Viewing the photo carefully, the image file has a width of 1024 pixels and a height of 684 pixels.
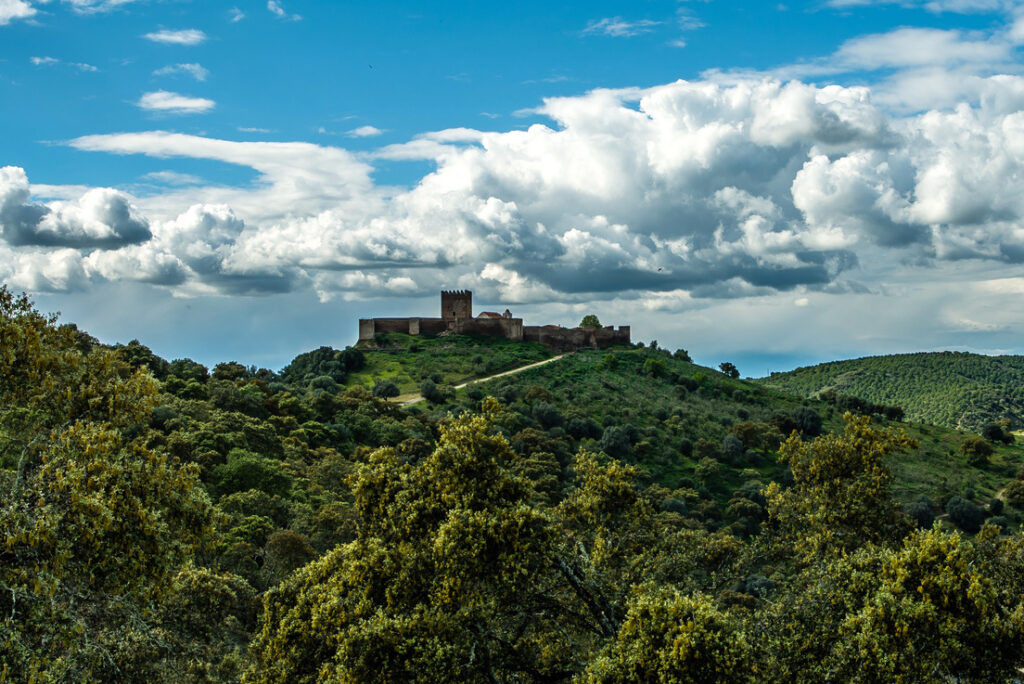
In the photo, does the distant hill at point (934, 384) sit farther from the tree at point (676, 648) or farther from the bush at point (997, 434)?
the tree at point (676, 648)

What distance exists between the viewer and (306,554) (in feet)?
86.3

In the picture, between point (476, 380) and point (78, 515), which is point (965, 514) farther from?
point (78, 515)

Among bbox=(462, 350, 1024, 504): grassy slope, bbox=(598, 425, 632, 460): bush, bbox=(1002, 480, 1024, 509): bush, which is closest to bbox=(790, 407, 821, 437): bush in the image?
bbox=(462, 350, 1024, 504): grassy slope

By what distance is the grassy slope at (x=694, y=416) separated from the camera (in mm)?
62375

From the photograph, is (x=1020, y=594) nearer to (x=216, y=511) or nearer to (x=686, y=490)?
(x=216, y=511)

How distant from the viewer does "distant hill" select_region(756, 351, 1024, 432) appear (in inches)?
4203

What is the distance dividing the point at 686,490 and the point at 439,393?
27314mm

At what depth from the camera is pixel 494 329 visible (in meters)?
108

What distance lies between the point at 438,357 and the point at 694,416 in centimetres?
3359

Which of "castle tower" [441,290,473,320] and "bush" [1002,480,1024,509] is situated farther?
"castle tower" [441,290,473,320]

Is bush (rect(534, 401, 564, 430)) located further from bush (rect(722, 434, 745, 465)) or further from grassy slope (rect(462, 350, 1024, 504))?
bush (rect(722, 434, 745, 465))

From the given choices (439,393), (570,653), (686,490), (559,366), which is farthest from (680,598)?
(559,366)

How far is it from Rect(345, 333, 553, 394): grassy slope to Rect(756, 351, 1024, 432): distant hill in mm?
54378

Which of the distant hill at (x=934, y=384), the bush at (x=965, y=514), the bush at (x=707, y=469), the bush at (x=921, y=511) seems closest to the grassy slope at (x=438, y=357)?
the bush at (x=707, y=469)
